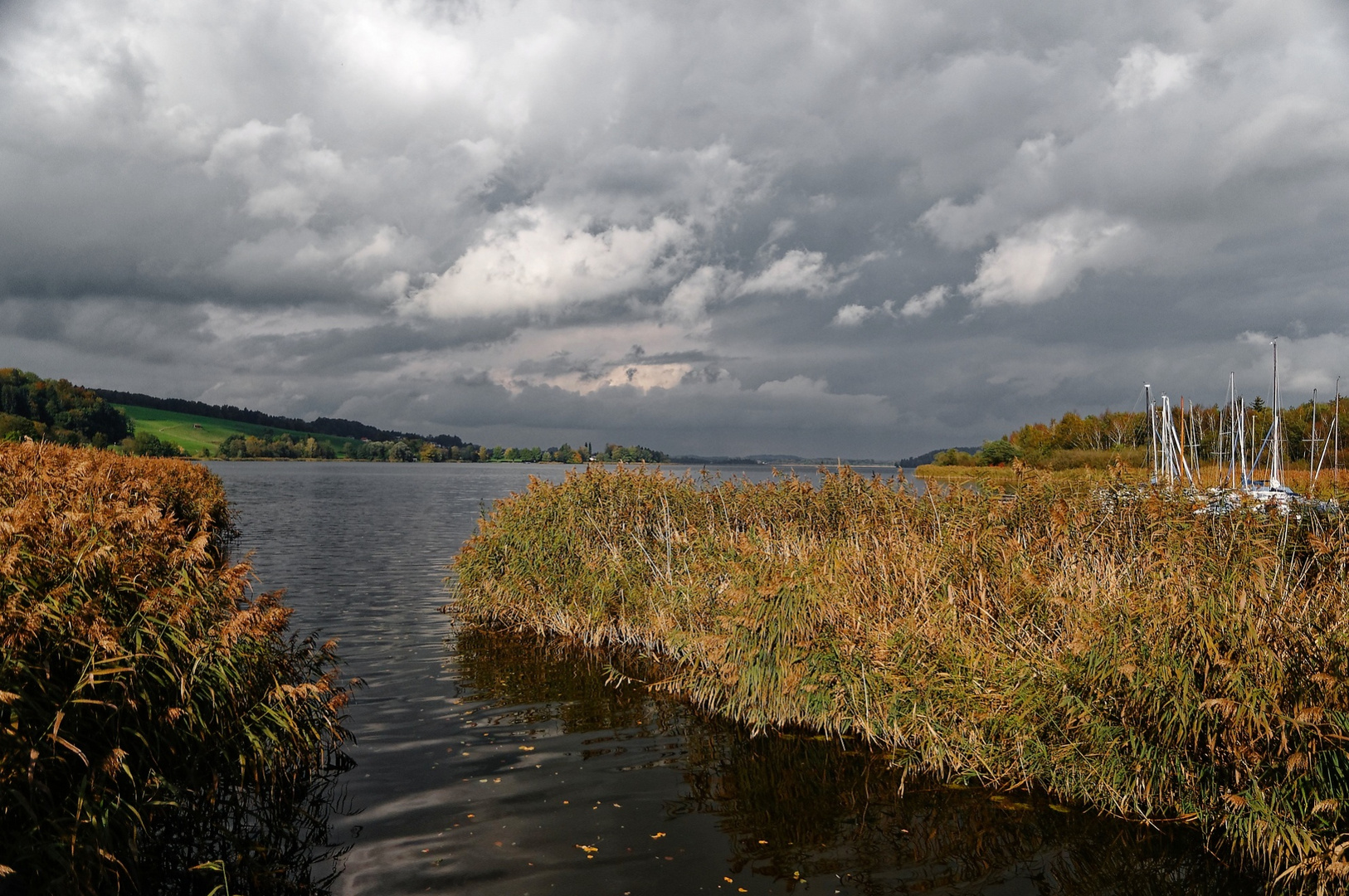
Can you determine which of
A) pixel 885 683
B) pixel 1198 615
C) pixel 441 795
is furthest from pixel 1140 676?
pixel 441 795

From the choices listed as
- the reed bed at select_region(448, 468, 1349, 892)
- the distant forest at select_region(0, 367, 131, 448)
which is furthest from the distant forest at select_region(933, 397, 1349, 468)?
the distant forest at select_region(0, 367, 131, 448)

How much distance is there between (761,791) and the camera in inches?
462

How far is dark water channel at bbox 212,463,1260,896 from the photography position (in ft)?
30.3

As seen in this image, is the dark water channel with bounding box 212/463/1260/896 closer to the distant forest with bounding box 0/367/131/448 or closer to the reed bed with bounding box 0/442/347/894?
the reed bed with bounding box 0/442/347/894

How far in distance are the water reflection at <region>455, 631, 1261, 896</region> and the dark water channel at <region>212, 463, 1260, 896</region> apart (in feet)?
0.08

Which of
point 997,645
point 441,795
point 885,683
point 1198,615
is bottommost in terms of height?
point 441,795

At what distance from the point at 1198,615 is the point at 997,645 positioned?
2.59 meters

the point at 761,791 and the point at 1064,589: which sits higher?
the point at 1064,589

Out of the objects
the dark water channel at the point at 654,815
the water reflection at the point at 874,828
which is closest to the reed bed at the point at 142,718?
the dark water channel at the point at 654,815

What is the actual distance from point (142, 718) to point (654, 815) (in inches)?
246

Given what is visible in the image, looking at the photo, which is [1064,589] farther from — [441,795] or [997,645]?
[441,795]

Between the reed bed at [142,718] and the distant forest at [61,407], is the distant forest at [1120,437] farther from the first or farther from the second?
the distant forest at [61,407]

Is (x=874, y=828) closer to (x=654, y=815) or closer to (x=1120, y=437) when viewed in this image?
(x=654, y=815)

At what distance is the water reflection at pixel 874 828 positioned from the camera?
9164 millimetres
